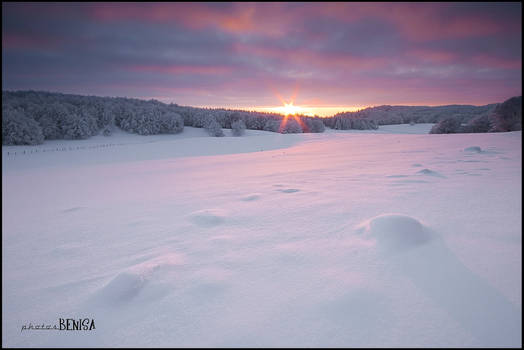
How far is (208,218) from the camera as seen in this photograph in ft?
9.74

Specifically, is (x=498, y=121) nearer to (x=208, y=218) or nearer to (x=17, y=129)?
(x=208, y=218)

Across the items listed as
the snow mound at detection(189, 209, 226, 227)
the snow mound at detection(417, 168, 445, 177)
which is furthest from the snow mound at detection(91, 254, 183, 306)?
the snow mound at detection(417, 168, 445, 177)

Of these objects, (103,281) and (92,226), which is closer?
(103,281)

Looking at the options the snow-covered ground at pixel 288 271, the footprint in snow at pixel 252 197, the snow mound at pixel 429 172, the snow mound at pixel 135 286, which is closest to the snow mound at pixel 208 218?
the snow-covered ground at pixel 288 271

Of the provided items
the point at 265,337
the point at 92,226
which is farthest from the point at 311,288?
the point at 92,226

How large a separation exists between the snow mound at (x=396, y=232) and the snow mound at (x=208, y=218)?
63.4 inches

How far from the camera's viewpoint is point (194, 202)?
154 inches

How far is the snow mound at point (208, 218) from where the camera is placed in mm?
2872

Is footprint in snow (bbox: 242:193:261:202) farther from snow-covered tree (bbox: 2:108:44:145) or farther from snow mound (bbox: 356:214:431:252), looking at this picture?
snow-covered tree (bbox: 2:108:44:145)

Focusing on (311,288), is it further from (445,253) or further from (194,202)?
(194,202)

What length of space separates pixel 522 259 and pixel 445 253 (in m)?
0.44

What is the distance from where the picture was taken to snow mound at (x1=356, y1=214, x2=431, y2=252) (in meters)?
1.92

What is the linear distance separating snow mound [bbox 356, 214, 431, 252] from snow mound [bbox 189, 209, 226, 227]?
1611 mm

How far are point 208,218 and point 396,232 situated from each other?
205cm
